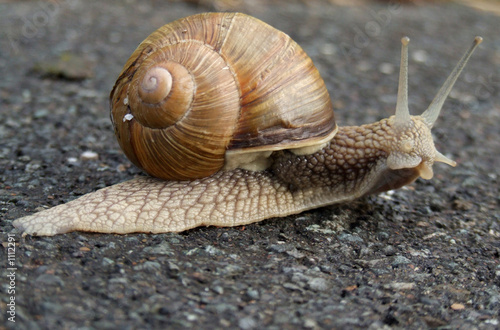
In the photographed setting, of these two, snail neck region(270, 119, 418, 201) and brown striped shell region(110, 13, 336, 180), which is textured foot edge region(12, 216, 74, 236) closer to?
brown striped shell region(110, 13, 336, 180)

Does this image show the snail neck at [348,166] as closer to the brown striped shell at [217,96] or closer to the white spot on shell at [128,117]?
the brown striped shell at [217,96]

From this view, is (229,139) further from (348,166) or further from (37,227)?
(37,227)

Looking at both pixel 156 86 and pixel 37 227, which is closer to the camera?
pixel 37 227

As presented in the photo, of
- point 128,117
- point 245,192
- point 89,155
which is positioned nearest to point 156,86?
point 128,117

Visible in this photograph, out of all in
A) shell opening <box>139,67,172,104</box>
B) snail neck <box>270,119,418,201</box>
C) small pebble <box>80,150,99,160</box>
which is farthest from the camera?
small pebble <box>80,150,99,160</box>

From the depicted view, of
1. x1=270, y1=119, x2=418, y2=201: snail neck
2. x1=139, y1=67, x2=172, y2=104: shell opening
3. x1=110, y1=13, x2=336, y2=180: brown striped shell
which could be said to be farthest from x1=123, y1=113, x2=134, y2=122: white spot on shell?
x1=270, y1=119, x2=418, y2=201: snail neck
